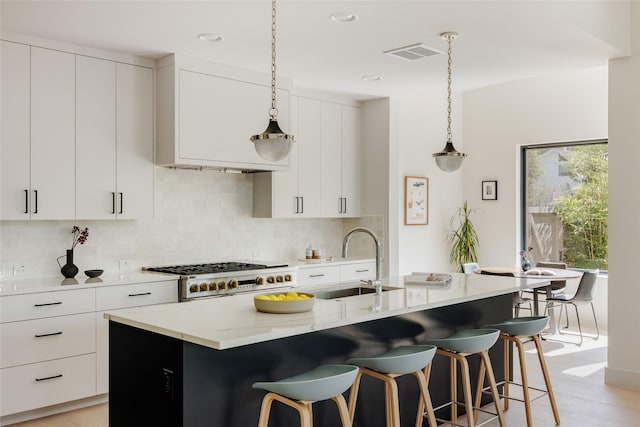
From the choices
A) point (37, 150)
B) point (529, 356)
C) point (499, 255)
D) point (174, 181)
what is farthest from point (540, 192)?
point (37, 150)

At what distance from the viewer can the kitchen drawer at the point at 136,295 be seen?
13.8 feet

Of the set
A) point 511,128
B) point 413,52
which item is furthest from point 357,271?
point 511,128

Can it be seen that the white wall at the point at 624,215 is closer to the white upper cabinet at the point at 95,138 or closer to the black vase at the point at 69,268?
the white upper cabinet at the point at 95,138

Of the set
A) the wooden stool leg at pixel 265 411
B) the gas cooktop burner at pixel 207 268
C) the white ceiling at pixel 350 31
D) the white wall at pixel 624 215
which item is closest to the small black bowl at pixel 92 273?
the gas cooktop burner at pixel 207 268

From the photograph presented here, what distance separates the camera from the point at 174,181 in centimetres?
527

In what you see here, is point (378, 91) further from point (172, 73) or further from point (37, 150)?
point (37, 150)

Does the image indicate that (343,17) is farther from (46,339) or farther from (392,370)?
(46,339)

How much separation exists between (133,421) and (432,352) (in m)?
1.50

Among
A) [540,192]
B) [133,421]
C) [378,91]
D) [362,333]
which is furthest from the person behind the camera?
[540,192]

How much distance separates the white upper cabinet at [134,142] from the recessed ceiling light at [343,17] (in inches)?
68.8

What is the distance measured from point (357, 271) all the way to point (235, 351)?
3529 mm

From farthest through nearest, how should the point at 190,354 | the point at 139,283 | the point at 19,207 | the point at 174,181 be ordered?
the point at 174,181, the point at 139,283, the point at 19,207, the point at 190,354

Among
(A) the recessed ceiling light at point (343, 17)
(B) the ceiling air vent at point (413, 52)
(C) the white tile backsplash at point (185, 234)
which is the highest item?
(B) the ceiling air vent at point (413, 52)

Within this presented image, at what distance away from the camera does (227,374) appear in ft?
8.84
